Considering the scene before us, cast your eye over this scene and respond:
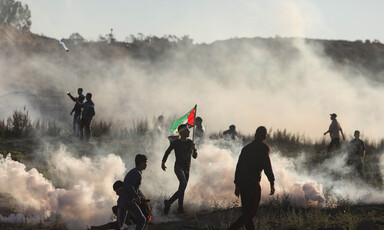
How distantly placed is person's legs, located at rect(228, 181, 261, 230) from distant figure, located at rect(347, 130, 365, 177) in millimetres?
8251

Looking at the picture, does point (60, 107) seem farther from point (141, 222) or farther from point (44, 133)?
point (141, 222)

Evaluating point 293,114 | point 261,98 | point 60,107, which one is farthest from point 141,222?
point 261,98

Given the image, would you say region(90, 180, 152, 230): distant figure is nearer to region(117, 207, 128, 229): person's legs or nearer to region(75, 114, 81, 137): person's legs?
region(117, 207, 128, 229): person's legs

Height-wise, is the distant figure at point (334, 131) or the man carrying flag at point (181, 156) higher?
the distant figure at point (334, 131)

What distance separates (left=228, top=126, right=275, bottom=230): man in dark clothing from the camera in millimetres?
10391

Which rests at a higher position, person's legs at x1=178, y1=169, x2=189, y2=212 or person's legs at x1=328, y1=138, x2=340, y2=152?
person's legs at x1=328, y1=138, x2=340, y2=152

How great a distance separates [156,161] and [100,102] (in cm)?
2170

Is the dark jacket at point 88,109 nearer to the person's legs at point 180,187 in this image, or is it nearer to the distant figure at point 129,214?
the person's legs at point 180,187

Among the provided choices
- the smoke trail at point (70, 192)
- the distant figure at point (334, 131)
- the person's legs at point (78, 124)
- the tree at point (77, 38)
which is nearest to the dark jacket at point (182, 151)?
the smoke trail at point (70, 192)

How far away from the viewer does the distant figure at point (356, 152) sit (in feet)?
59.3

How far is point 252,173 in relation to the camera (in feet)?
34.4

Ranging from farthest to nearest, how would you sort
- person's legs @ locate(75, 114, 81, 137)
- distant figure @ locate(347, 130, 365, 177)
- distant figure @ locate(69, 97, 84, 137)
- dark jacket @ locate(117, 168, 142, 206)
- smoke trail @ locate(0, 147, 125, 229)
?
person's legs @ locate(75, 114, 81, 137) < distant figure @ locate(69, 97, 84, 137) < distant figure @ locate(347, 130, 365, 177) < smoke trail @ locate(0, 147, 125, 229) < dark jacket @ locate(117, 168, 142, 206)

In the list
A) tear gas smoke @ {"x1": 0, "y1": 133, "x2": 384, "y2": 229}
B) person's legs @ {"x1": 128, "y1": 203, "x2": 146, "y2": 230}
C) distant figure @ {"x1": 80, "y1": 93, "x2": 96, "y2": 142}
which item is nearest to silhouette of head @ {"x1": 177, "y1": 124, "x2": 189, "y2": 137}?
tear gas smoke @ {"x1": 0, "y1": 133, "x2": 384, "y2": 229}

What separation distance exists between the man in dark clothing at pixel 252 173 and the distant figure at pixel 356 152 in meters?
8.12
